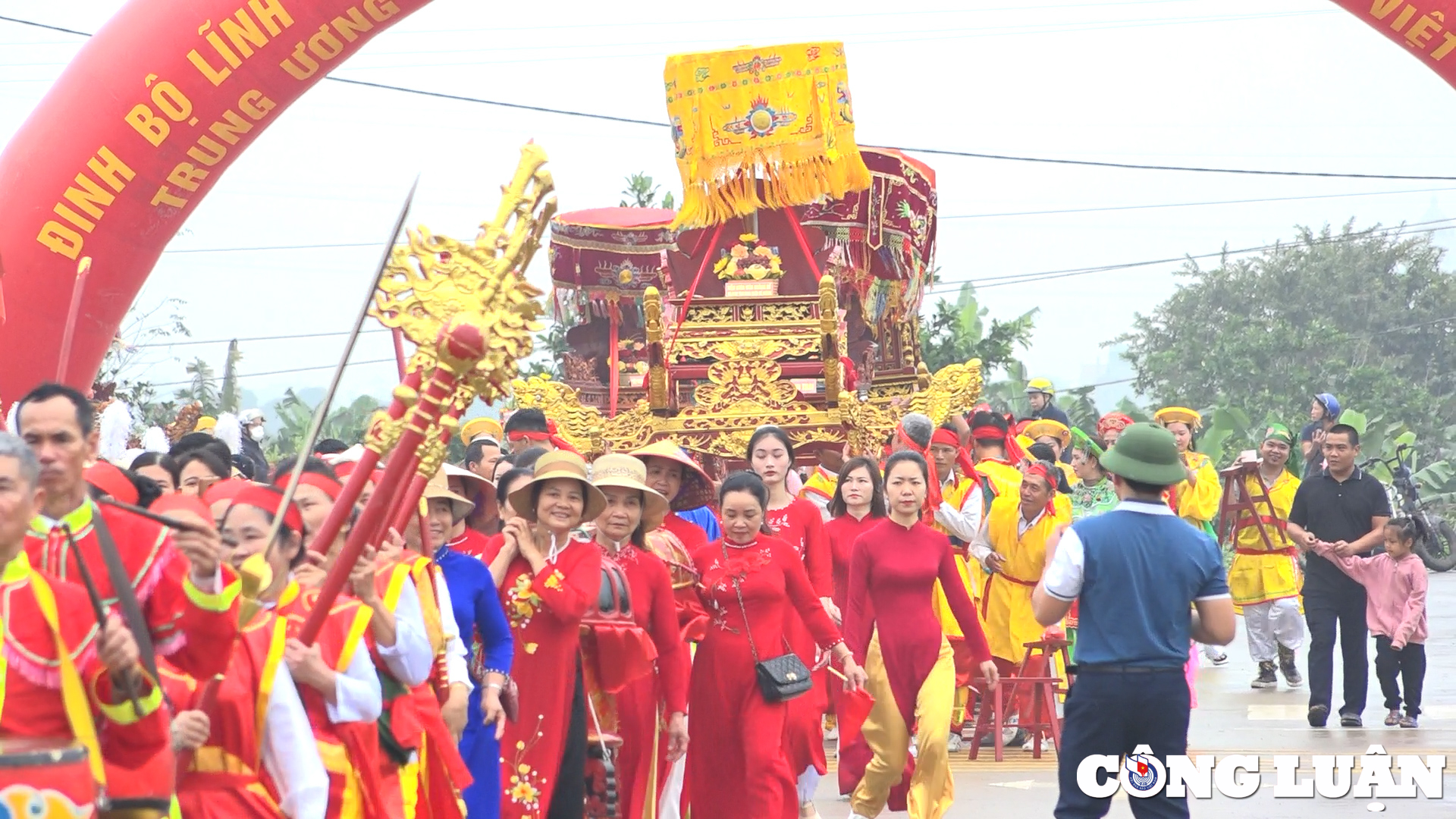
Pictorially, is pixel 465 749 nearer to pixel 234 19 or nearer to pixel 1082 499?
pixel 234 19

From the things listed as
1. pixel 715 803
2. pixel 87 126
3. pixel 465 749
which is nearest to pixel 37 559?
pixel 465 749

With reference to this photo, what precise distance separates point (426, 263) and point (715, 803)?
3.66 meters

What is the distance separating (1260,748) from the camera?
34.8 ft

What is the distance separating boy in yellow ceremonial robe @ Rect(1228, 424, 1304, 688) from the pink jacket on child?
6.38ft

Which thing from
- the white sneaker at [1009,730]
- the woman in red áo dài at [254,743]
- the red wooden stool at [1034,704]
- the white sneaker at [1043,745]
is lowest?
the white sneaker at [1043,745]

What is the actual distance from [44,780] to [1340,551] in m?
9.08

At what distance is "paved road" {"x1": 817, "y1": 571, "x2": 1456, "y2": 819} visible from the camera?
8.89m

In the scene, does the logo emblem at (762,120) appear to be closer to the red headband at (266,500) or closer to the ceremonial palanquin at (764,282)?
the ceremonial palanquin at (764,282)

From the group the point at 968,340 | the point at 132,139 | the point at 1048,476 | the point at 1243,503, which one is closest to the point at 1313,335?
the point at 968,340

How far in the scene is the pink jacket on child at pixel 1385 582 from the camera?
1155 centimetres

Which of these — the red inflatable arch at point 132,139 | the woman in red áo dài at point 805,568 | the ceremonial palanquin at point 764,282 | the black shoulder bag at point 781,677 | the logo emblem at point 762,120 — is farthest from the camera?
the logo emblem at point 762,120

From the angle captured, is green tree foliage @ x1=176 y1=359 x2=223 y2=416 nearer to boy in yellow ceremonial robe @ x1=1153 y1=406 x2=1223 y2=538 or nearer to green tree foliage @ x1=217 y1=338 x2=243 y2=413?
green tree foliage @ x1=217 y1=338 x2=243 y2=413

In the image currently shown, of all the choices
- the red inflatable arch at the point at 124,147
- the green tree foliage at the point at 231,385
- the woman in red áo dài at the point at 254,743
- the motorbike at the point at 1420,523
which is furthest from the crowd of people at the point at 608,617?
the green tree foliage at the point at 231,385

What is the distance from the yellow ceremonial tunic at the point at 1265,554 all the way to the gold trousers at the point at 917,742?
18.0 ft
